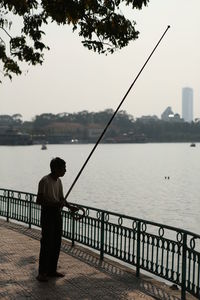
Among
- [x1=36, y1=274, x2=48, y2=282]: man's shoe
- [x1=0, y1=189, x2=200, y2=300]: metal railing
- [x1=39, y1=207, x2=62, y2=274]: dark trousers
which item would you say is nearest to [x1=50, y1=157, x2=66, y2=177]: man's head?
[x1=39, y1=207, x2=62, y2=274]: dark trousers

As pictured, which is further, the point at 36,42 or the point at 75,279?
the point at 36,42

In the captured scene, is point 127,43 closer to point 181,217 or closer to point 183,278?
point 183,278

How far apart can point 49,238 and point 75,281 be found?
0.83 meters

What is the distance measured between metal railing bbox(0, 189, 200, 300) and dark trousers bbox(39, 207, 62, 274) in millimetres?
1506

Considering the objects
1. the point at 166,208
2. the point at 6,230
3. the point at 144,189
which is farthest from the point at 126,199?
the point at 6,230

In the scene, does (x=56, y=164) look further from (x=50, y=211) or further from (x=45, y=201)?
(x=50, y=211)

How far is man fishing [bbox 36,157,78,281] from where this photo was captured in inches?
368

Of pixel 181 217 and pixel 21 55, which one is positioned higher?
pixel 21 55

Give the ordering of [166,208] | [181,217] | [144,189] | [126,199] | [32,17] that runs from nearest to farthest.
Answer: [32,17] < [181,217] < [166,208] < [126,199] < [144,189]

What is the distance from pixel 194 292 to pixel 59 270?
112 inches

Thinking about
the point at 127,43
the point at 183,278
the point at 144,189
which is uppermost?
the point at 127,43

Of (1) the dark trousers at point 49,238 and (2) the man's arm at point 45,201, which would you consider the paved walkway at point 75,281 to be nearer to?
(1) the dark trousers at point 49,238

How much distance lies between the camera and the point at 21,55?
15.4 meters

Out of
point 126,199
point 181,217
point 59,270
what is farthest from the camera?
point 126,199
